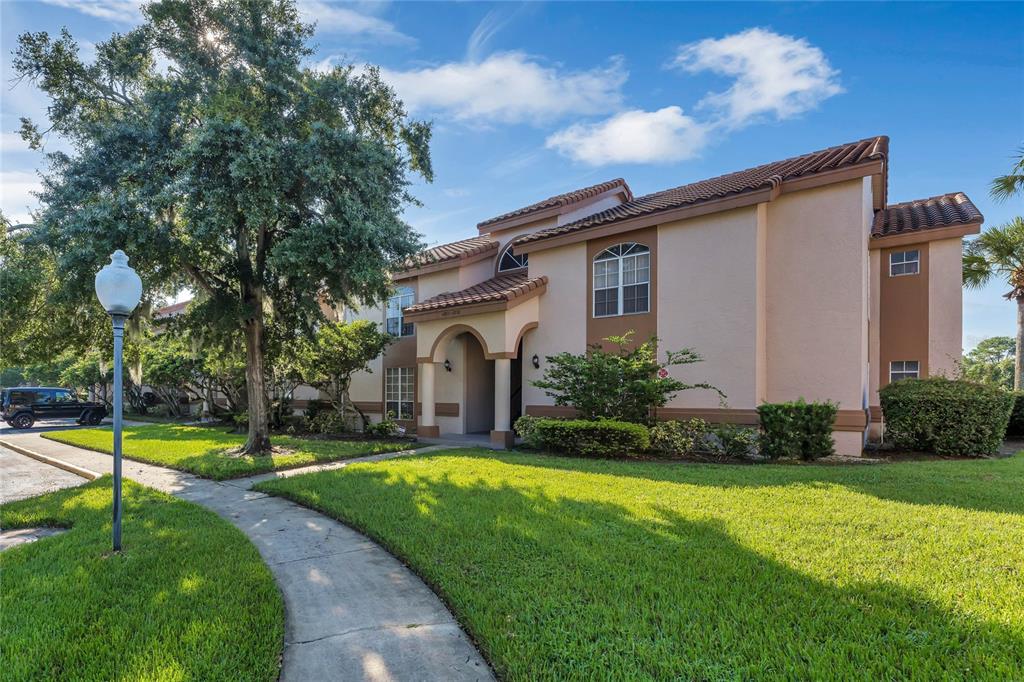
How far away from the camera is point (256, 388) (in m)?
12.2

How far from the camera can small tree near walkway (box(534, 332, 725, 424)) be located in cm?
1121

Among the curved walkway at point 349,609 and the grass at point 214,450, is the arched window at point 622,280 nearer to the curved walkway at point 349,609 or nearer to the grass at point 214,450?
the grass at point 214,450

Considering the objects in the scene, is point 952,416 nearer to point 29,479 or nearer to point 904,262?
point 904,262

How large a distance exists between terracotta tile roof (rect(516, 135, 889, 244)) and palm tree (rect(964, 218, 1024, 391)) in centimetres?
801

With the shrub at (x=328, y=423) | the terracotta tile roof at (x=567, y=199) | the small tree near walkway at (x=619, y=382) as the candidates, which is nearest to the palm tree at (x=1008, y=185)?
the terracotta tile roof at (x=567, y=199)

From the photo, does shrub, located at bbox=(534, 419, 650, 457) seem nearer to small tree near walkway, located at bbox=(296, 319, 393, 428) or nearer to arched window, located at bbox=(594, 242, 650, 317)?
arched window, located at bbox=(594, 242, 650, 317)

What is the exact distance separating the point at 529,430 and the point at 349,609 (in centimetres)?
882

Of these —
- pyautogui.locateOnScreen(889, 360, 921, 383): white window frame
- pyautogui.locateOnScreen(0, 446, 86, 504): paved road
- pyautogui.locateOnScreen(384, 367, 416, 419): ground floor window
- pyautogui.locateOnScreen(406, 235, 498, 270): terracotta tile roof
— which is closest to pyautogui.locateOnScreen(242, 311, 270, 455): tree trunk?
pyautogui.locateOnScreen(0, 446, 86, 504): paved road

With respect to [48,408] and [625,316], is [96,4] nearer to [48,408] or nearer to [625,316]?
[625,316]

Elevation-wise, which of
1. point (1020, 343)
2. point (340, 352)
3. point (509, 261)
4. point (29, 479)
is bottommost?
point (29, 479)

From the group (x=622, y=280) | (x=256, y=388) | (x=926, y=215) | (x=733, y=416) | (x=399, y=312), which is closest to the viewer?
(x=733, y=416)

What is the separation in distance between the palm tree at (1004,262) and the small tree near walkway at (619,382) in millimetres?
13884

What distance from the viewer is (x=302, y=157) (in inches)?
384

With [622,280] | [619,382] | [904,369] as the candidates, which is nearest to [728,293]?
[622,280]
